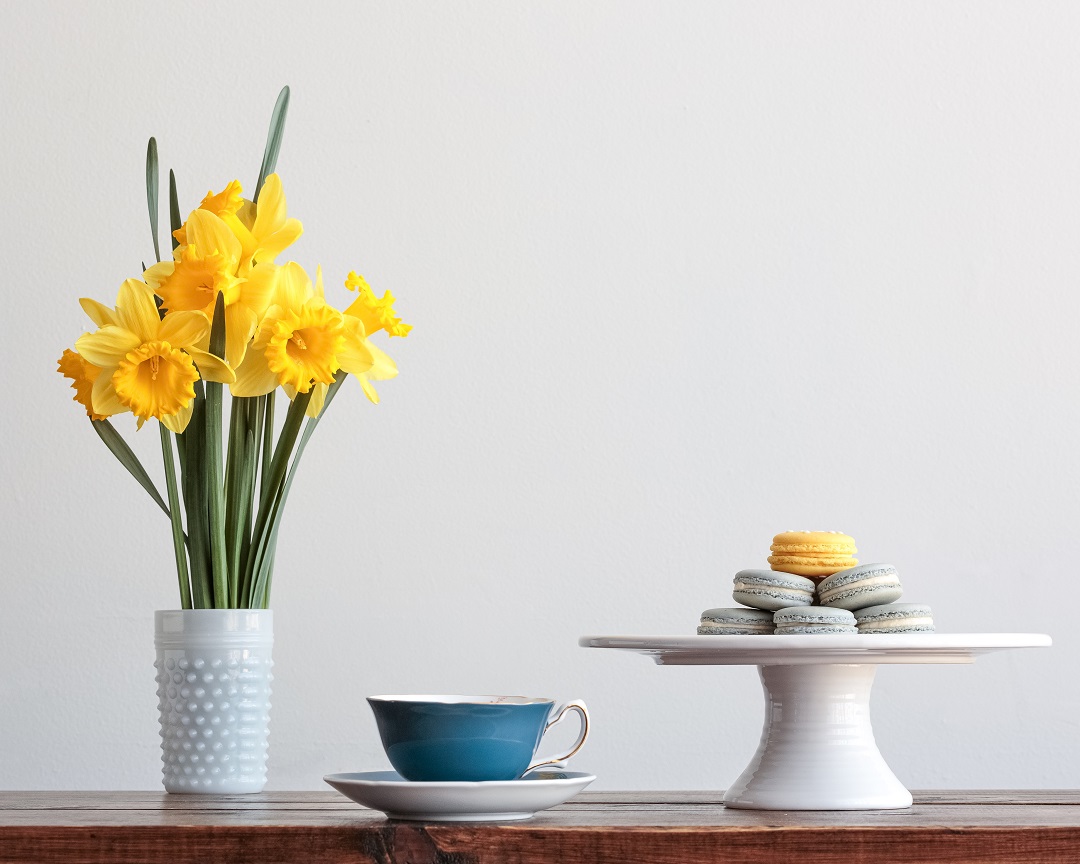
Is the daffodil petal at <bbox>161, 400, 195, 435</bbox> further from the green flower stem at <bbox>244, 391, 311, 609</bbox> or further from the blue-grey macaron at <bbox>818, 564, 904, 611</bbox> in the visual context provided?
the blue-grey macaron at <bbox>818, 564, 904, 611</bbox>

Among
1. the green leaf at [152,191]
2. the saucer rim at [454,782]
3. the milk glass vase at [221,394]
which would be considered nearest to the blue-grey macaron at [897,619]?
the saucer rim at [454,782]

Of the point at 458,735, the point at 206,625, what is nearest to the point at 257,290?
the point at 206,625

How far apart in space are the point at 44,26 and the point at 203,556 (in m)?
0.85

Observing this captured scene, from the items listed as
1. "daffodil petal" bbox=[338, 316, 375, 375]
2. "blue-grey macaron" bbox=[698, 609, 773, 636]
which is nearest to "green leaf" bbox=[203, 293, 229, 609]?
"daffodil petal" bbox=[338, 316, 375, 375]

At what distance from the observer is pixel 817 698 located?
2.93 feet

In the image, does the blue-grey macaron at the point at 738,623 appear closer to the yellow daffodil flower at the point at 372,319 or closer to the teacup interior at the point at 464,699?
the teacup interior at the point at 464,699

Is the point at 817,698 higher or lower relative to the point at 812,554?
lower

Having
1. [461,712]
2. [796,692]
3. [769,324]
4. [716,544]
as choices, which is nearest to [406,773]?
[461,712]

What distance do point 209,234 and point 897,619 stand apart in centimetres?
61

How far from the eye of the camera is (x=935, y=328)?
1.49 metres

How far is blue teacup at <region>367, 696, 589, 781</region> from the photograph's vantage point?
0.77 m

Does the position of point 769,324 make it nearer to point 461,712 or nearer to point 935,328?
point 935,328

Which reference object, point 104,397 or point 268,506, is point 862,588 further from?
point 104,397

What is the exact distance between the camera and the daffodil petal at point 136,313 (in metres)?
0.96
